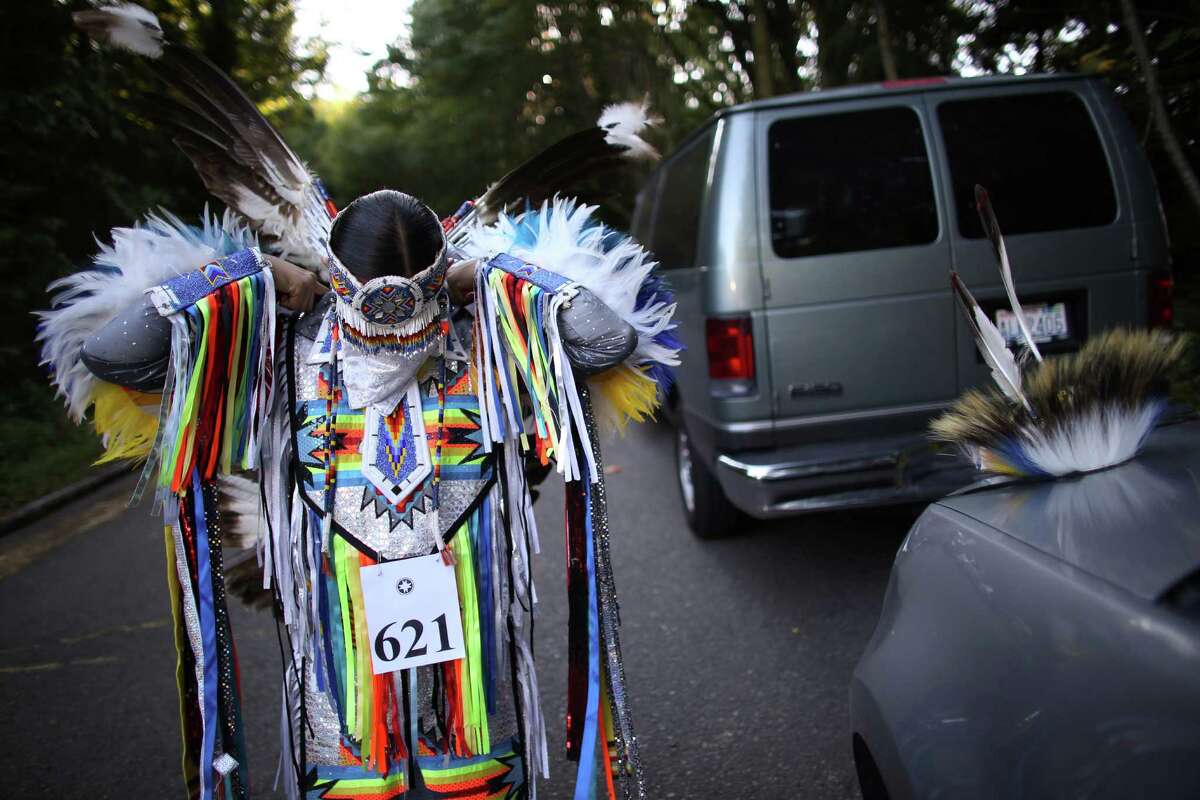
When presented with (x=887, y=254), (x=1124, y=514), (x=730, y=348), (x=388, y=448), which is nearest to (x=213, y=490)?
(x=388, y=448)

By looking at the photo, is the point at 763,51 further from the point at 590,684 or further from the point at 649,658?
the point at 590,684

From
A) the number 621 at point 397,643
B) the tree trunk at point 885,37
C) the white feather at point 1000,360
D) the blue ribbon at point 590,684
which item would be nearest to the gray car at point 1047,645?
the white feather at point 1000,360

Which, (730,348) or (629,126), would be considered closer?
(629,126)

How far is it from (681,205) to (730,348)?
1396 millimetres

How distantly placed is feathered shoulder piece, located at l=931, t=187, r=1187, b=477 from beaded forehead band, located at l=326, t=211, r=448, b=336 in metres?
1.13

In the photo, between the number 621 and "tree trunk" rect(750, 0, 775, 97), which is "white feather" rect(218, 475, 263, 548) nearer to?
the number 621

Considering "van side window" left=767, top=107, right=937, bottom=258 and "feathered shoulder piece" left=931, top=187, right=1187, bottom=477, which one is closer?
"feathered shoulder piece" left=931, top=187, right=1187, bottom=477

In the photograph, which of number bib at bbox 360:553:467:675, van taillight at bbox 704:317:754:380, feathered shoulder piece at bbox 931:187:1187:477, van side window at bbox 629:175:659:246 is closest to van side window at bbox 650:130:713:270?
van side window at bbox 629:175:659:246

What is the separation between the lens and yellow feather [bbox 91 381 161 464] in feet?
6.01

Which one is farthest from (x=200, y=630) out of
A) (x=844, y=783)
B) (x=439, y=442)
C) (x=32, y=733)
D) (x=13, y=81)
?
(x=13, y=81)

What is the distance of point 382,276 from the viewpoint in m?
1.78

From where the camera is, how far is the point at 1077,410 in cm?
174

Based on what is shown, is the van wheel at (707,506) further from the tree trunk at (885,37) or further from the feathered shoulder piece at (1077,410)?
the tree trunk at (885,37)

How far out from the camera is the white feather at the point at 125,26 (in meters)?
1.90
